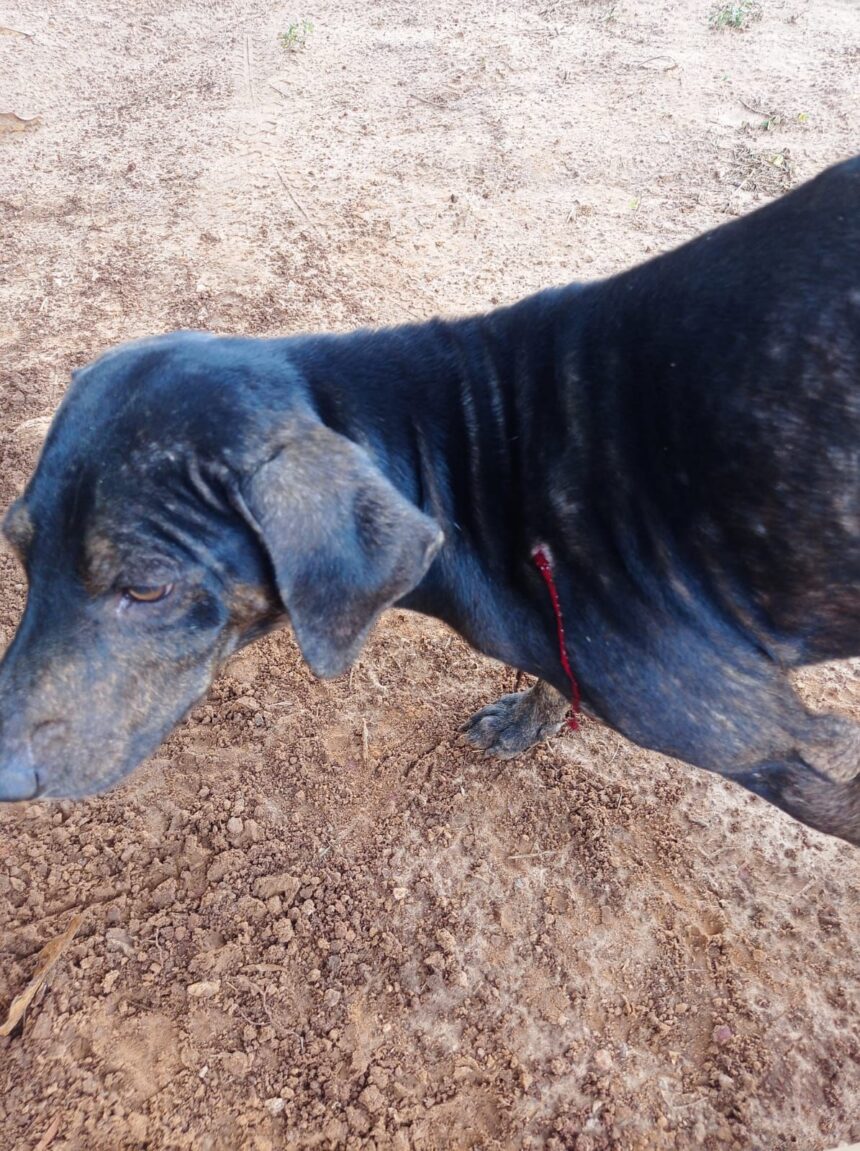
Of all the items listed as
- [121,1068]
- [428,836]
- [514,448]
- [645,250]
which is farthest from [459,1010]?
[645,250]

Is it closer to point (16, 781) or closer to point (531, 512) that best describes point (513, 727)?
point (531, 512)

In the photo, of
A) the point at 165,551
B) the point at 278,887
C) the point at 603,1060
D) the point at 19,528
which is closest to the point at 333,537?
the point at 165,551

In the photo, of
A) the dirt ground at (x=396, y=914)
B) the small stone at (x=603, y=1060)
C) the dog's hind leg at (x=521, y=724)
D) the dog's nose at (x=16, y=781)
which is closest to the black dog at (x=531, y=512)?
the dog's nose at (x=16, y=781)

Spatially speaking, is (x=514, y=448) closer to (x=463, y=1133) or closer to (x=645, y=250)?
(x=463, y=1133)

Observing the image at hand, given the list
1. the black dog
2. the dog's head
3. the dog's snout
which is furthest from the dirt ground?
the dog's snout

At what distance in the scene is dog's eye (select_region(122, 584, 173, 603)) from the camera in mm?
2428

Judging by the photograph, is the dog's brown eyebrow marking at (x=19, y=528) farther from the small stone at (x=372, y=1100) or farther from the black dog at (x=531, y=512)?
the small stone at (x=372, y=1100)

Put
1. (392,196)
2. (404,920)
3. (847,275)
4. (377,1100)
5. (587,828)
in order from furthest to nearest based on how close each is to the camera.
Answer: (392,196) < (587,828) < (404,920) < (377,1100) < (847,275)

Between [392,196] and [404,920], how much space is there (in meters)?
5.46

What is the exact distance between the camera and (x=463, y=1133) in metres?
2.82

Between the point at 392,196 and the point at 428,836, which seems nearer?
the point at 428,836

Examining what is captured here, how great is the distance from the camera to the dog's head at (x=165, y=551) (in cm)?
236

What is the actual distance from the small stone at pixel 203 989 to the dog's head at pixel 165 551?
3.40 feet

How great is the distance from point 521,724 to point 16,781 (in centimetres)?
208
